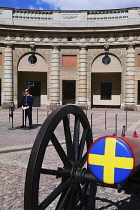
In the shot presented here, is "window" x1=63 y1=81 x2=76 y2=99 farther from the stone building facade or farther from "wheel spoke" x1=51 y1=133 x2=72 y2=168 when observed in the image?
"wheel spoke" x1=51 y1=133 x2=72 y2=168

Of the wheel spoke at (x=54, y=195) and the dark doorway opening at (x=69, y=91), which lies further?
the dark doorway opening at (x=69, y=91)

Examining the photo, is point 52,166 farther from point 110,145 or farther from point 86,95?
point 86,95

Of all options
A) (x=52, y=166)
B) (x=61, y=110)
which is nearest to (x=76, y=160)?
(x=61, y=110)

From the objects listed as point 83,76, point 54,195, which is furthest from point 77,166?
point 83,76

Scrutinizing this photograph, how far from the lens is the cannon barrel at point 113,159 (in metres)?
1.97

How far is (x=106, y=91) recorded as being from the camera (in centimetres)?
2638

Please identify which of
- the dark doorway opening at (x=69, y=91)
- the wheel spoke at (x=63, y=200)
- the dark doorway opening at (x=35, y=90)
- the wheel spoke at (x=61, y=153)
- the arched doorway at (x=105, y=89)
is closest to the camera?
the wheel spoke at (x=63, y=200)

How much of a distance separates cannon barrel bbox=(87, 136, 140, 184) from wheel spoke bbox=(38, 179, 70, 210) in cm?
38

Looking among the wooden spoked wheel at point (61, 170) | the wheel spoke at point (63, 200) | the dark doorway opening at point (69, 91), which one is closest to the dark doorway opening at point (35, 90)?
the dark doorway opening at point (69, 91)

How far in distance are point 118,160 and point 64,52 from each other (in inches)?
918

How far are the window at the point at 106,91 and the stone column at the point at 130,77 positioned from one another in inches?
125

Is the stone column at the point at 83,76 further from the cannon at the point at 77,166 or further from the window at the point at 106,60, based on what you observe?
the cannon at the point at 77,166

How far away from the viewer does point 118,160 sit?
200 cm

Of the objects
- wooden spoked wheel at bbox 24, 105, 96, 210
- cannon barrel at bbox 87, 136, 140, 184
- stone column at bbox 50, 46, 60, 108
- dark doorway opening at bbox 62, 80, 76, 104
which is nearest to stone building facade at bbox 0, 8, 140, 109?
stone column at bbox 50, 46, 60, 108
